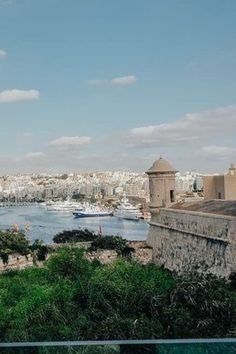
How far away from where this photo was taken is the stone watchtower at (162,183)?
779 inches

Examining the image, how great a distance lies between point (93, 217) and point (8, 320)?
60.1 m

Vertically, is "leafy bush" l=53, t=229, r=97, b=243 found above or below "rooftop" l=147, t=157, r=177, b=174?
below

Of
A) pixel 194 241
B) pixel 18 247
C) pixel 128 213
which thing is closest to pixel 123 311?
pixel 194 241

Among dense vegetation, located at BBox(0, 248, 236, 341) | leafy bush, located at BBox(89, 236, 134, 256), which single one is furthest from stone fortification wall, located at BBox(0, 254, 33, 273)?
→ dense vegetation, located at BBox(0, 248, 236, 341)

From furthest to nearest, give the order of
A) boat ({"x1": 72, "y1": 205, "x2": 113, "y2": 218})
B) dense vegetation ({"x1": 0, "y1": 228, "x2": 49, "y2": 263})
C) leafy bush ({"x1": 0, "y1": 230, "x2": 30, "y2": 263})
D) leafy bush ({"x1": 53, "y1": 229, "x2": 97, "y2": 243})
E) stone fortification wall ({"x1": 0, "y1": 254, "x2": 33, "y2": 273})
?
boat ({"x1": 72, "y1": 205, "x2": 113, "y2": 218}) → leafy bush ({"x1": 53, "y1": 229, "x2": 97, "y2": 243}) → leafy bush ({"x1": 0, "y1": 230, "x2": 30, "y2": 263}) → dense vegetation ({"x1": 0, "y1": 228, "x2": 49, "y2": 263}) → stone fortification wall ({"x1": 0, "y1": 254, "x2": 33, "y2": 273})

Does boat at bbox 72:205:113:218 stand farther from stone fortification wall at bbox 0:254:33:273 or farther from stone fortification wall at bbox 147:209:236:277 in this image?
stone fortification wall at bbox 147:209:236:277

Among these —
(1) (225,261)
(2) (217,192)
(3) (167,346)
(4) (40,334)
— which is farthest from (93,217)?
(3) (167,346)

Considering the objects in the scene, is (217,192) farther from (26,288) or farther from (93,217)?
(93,217)

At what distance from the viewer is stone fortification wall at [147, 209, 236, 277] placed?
503 inches

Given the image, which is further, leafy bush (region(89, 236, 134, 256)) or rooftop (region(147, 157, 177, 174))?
leafy bush (region(89, 236, 134, 256))

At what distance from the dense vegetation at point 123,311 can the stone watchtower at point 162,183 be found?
343 inches

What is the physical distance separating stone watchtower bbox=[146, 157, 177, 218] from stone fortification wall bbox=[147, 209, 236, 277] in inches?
30.4

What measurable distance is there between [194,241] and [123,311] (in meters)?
6.01

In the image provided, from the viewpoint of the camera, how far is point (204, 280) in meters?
9.61
